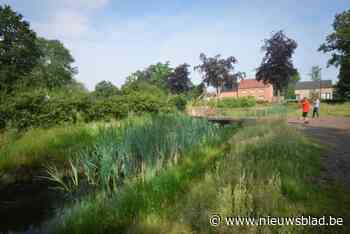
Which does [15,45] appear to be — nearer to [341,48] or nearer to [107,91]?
[107,91]

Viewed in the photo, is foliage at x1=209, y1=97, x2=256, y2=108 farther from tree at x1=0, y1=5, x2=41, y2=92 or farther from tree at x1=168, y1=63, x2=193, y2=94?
tree at x1=0, y1=5, x2=41, y2=92

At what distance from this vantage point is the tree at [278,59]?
1147 inches

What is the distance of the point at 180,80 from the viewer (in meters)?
46.2

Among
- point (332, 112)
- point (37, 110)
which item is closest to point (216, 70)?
point (332, 112)

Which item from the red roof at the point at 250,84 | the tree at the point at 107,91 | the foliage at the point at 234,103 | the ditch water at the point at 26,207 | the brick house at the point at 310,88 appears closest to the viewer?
the ditch water at the point at 26,207

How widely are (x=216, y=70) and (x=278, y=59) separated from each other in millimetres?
11526

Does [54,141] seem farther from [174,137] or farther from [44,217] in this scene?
[174,137]

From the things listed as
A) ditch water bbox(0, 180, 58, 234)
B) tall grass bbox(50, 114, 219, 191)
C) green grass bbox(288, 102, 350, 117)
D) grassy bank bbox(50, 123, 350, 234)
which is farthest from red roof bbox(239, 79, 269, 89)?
ditch water bbox(0, 180, 58, 234)

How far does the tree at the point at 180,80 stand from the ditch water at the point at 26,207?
137 ft

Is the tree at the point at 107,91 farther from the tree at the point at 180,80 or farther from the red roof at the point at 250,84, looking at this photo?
the red roof at the point at 250,84

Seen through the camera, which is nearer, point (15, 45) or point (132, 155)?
point (132, 155)

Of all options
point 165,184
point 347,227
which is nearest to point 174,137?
point 165,184

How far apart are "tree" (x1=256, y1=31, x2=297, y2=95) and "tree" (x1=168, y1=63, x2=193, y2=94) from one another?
1880 cm

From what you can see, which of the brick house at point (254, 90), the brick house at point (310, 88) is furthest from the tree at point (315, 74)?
the brick house at point (254, 90)
